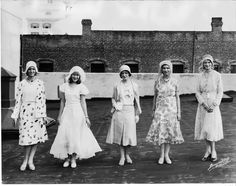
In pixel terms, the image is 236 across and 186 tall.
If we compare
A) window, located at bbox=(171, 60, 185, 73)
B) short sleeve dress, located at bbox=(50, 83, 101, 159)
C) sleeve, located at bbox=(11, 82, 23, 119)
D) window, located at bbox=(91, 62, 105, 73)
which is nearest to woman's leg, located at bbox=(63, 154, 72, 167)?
short sleeve dress, located at bbox=(50, 83, 101, 159)

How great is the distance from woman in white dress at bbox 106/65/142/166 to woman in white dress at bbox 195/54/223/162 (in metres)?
1.12

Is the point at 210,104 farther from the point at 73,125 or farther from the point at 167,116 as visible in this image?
the point at 73,125

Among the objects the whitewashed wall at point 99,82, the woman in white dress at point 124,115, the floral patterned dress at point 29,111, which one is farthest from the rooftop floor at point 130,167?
the whitewashed wall at point 99,82

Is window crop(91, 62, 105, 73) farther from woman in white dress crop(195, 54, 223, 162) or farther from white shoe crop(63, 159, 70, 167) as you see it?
white shoe crop(63, 159, 70, 167)

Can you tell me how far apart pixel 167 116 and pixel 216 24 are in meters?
20.1

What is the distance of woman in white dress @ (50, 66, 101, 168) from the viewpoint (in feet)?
16.6

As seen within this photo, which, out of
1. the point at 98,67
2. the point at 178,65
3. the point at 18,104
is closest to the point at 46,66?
the point at 98,67

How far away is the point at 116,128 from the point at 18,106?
1544 mm

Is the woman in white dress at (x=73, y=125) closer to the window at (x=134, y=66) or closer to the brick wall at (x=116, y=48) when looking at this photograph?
the brick wall at (x=116, y=48)

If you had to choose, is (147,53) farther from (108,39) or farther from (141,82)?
(141,82)

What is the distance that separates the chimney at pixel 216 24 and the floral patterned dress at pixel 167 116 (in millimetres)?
19784

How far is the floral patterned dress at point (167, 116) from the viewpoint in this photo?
5.21 metres

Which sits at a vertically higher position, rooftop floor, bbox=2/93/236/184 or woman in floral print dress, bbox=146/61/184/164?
woman in floral print dress, bbox=146/61/184/164
